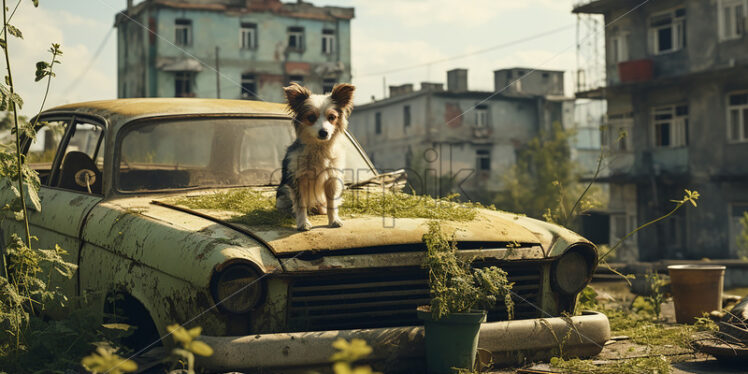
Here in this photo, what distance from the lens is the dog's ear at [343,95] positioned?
463 cm

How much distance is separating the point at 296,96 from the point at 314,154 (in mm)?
351

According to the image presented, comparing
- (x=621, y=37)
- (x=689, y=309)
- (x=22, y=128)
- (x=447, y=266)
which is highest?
(x=621, y=37)

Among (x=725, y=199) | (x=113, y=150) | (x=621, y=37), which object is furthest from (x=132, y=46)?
(x=113, y=150)

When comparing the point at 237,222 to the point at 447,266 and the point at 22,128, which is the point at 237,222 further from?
the point at 22,128

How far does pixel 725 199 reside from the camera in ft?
82.8

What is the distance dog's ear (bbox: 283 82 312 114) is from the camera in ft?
15.0

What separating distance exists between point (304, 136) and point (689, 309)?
4476 mm

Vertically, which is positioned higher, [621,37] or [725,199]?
[621,37]

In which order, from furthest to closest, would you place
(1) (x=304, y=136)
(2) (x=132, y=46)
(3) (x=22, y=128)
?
(2) (x=132, y=46), (3) (x=22, y=128), (1) (x=304, y=136)

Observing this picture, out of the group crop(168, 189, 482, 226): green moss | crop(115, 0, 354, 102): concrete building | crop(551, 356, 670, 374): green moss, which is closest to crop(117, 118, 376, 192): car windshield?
crop(168, 189, 482, 226): green moss

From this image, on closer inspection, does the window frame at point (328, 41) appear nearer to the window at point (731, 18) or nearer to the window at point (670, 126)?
the window at point (670, 126)

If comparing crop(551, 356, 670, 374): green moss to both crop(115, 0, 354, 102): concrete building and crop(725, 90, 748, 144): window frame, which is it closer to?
crop(725, 90, 748, 144): window frame

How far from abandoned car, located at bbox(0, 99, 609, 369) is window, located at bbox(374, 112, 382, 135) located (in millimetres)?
39872

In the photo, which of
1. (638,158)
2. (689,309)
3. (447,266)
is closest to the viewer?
(447,266)
